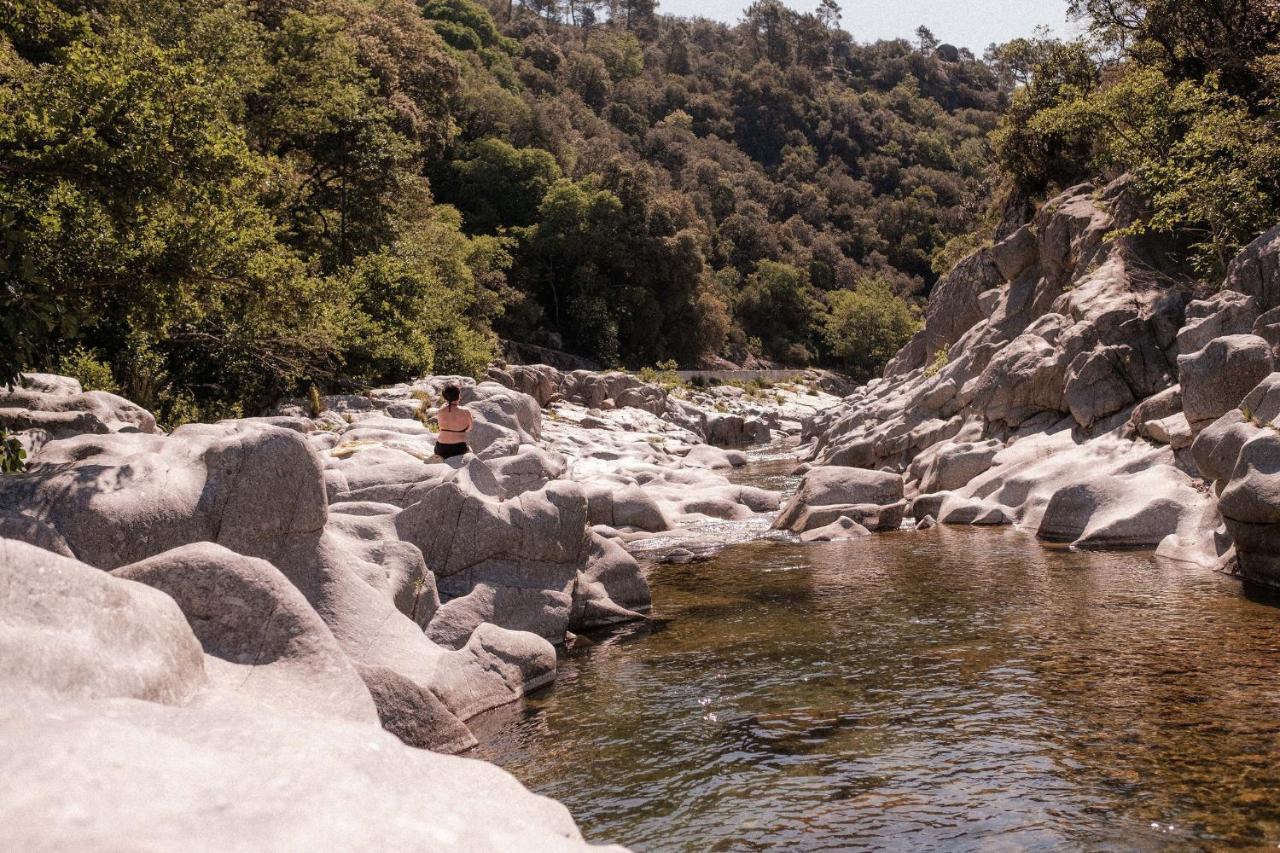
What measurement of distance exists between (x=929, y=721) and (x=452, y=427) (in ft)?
33.6

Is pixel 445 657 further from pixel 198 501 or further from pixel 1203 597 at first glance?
pixel 1203 597

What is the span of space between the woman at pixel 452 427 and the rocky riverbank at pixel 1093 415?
9.48m

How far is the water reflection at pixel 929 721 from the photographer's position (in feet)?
24.2

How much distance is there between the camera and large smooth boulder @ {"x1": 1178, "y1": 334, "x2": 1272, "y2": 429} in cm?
1789

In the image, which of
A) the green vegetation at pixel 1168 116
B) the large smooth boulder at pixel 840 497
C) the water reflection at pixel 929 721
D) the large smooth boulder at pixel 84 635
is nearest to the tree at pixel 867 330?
the green vegetation at pixel 1168 116

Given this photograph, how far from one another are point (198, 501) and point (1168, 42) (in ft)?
118

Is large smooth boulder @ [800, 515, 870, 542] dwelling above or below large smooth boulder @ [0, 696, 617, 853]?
below

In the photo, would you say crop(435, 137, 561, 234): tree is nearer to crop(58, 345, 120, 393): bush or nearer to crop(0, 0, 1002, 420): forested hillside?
crop(0, 0, 1002, 420): forested hillside

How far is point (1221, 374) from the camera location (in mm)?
18328

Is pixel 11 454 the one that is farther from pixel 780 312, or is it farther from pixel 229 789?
pixel 780 312

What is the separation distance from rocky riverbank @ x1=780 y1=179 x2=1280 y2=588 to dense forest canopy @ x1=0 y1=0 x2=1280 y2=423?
2475 mm

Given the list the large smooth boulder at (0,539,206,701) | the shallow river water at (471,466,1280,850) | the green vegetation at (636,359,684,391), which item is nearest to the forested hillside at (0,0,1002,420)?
the large smooth boulder at (0,539,206,701)

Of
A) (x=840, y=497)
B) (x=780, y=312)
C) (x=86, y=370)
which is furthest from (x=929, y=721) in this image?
(x=780, y=312)

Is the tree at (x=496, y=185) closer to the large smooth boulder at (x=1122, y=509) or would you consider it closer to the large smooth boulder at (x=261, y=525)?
the large smooth boulder at (x=1122, y=509)
